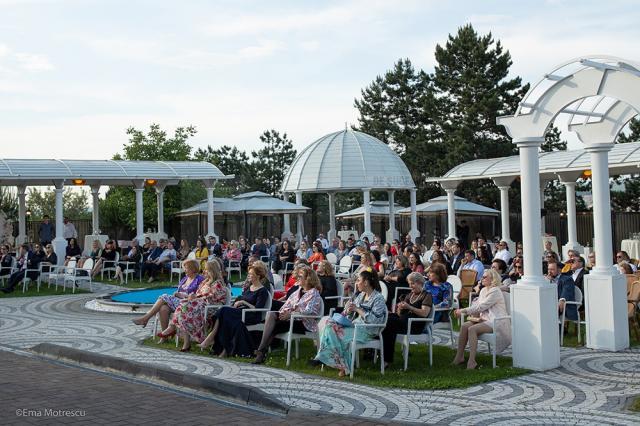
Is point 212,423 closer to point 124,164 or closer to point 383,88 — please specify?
point 124,164

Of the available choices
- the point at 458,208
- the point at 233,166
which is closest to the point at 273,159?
the point at 233,166

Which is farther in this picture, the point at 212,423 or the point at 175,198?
the point at 175,198

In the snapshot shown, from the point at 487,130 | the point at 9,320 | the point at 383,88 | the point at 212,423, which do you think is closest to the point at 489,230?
the point at 487,130

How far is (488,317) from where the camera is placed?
9609 millimetres

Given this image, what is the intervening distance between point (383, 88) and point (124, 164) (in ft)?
102

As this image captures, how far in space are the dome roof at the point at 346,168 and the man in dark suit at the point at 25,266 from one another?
1311 centimetres

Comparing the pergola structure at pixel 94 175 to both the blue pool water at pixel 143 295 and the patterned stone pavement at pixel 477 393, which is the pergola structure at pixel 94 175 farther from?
the patterned stone pavement at pixel 477 393

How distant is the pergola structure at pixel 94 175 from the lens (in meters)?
24.9

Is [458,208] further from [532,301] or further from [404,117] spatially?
[532,301]

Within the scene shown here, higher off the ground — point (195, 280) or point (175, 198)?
point (175, 198)

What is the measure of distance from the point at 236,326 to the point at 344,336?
6.93ft

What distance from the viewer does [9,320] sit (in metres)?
15.1

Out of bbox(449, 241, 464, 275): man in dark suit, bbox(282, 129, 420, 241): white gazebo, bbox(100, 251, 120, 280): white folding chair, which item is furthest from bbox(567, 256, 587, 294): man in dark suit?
bbox(282, 129, 420, 241): white gazebo

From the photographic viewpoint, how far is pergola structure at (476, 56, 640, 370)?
9203mm
